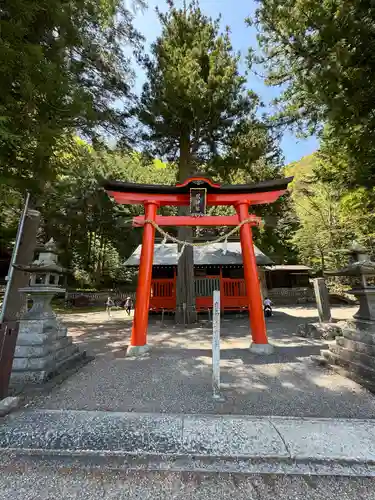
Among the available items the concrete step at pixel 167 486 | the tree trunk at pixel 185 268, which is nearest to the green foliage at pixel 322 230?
the tree trunk at pixel 185 268

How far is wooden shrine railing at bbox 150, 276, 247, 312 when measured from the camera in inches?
481

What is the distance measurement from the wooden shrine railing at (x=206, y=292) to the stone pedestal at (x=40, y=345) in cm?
770

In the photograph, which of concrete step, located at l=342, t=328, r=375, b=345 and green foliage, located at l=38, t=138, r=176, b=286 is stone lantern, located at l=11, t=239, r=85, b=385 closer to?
concrete step, located at l=342, t=328, r=375, b=345

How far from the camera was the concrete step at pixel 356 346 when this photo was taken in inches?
143

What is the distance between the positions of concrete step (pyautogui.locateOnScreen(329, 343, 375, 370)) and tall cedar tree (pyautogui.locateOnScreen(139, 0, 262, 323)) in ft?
21.3

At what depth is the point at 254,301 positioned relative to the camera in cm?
570

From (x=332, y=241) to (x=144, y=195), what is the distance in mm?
17779

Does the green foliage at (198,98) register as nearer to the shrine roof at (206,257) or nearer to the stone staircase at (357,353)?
the shrine roof at (206,257)

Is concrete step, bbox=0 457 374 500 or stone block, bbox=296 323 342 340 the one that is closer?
concrete step, bbox=0 457 374 500

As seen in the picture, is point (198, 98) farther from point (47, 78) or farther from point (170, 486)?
point (170, 486)

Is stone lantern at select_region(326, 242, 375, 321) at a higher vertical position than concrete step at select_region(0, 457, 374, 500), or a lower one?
higher

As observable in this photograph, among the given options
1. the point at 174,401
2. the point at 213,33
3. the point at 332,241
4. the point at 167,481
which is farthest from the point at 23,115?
the point at 332,241

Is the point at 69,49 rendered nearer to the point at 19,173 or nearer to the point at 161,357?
the point at 19,173

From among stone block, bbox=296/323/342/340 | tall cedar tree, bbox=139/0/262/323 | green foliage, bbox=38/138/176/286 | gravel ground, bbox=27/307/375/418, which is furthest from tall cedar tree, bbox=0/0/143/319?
green foliage, bbox=38/138/176/286
